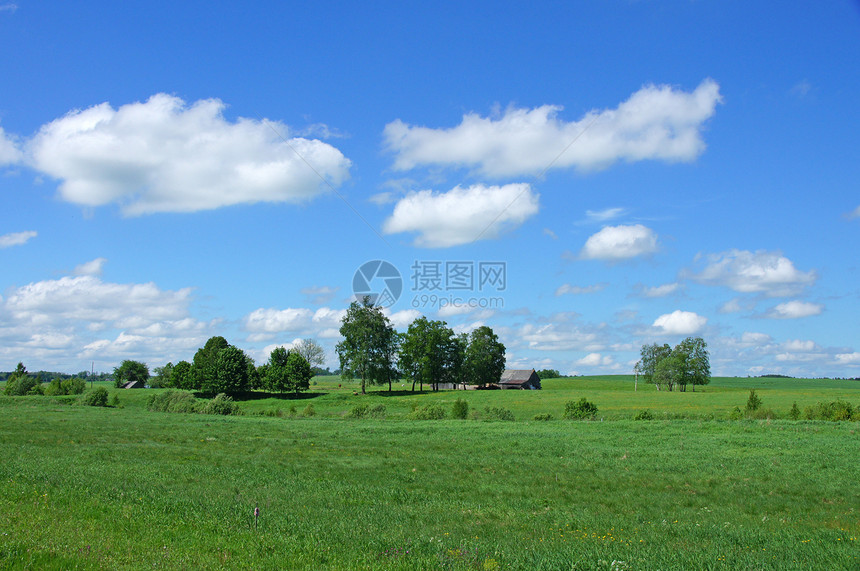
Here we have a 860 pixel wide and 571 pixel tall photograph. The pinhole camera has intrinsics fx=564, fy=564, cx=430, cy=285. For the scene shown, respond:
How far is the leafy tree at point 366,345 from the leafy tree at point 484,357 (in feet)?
76.9

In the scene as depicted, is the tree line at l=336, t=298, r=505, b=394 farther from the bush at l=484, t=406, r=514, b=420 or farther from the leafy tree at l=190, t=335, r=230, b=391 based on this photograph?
the bush at l=484, t=406, r=514, b=420

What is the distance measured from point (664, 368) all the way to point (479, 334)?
142 ft

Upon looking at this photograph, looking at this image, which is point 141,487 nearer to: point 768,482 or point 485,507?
point 485,507

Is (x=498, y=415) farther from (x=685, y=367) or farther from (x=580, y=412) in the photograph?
(x=685, y=367)

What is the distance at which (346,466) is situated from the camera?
21.9 meters

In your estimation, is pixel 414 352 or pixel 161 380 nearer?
pixel 414 352

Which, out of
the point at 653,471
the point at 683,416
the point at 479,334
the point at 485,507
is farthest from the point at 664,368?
the point at 485,507

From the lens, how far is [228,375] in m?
89.1

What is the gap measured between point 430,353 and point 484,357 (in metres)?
17.5

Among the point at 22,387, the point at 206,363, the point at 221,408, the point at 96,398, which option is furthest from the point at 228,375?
the point at 22,387

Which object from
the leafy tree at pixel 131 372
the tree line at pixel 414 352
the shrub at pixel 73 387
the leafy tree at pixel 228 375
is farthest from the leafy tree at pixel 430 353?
the leafy tree at pixel 131 372

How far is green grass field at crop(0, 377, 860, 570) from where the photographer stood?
9391 millimetres

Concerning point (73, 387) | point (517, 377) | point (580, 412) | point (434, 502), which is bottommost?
point (73, 387)

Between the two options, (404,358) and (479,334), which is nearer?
(404,358)
